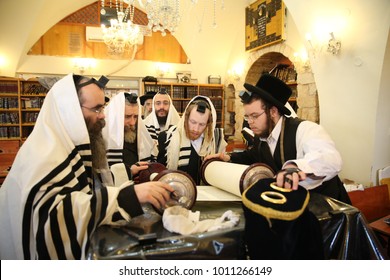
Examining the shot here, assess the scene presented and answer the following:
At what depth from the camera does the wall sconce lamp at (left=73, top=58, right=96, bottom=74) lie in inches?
319

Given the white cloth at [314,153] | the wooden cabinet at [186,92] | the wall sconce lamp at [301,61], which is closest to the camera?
the white cloth at [314,153]

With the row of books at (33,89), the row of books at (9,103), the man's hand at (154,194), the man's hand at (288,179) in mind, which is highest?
the row of books at (33,89)

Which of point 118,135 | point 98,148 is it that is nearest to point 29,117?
point 118,135

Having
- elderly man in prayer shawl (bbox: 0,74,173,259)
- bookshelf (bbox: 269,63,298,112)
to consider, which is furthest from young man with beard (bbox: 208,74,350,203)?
bookshelf (bbox: 269,63,298,112)

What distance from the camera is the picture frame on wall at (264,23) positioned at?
6281 millimetres

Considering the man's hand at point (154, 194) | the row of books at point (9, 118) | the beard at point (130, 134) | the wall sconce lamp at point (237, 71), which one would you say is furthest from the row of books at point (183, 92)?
the man's hand at point (154, 194)

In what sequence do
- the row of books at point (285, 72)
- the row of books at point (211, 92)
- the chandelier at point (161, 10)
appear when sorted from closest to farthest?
the chandelier at point (161, 10) < the row of books at point (285, 72) < the row of books at point (211, 92)

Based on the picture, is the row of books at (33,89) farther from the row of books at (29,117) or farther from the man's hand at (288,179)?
the man's hand at (288,179)

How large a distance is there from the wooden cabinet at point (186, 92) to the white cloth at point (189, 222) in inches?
291

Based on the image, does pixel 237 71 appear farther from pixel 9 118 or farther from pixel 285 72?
pixel 9 118

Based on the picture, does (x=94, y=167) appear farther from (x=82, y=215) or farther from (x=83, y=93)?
(x=82, y=215)

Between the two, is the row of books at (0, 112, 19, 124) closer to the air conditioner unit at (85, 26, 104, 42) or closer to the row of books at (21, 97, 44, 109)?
the row of books at (21, 97, 44, 109)

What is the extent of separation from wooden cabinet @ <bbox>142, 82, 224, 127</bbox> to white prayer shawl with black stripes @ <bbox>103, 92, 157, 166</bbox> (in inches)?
219

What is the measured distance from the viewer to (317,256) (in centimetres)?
106
